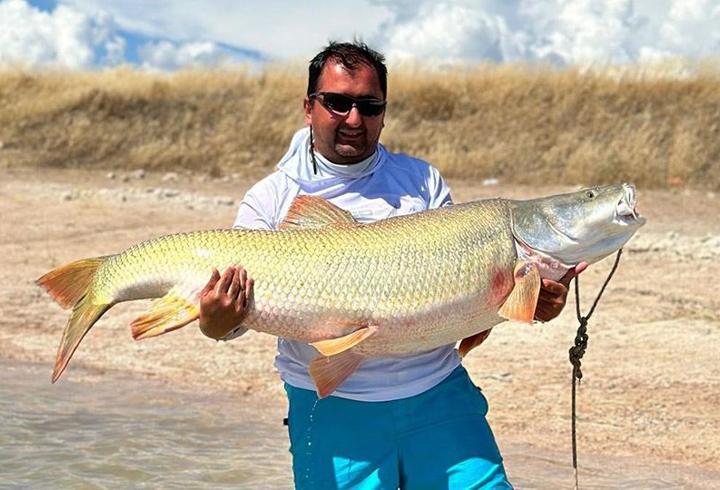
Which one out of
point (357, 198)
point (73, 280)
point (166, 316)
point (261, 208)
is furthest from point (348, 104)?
point (73, 280)

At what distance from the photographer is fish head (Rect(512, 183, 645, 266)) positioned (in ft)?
11.2

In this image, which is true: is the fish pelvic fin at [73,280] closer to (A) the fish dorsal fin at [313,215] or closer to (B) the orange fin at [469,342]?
(A) the fish dorsal fin at [313,215]

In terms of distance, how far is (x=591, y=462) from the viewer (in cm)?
624

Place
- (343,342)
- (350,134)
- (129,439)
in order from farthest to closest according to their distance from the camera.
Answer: (129,439)
(350,134)
(343,342)

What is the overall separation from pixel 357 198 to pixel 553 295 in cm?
72

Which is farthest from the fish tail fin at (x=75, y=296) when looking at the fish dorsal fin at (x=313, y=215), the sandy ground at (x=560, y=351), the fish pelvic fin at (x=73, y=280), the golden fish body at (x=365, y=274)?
the sandy ground at (x=560, y=351)

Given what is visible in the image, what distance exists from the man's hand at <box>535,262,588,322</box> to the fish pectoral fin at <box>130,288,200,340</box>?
105 centimetres

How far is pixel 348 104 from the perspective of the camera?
3629mm

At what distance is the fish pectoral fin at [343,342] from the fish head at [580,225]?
0.56 meters

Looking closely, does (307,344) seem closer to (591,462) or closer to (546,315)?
(546,315)

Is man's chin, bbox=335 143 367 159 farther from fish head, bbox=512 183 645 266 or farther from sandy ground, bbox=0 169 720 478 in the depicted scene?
sandy ground, bbox=0 169 720 478

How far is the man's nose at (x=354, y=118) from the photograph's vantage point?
361cm

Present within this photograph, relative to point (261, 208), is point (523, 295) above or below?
below

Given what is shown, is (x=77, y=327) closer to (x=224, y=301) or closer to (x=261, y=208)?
(x=224, y=301)
